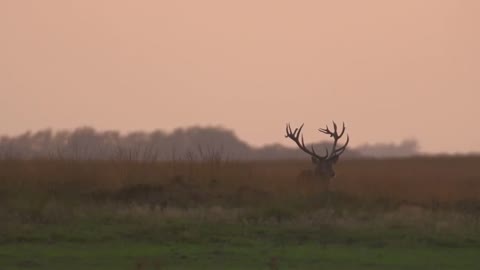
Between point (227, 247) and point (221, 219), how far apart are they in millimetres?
2966

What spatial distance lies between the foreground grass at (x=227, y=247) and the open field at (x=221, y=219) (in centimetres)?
2

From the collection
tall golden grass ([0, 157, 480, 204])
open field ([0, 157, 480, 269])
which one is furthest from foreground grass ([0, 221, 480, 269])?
tall golden grass ([0, 157, 480, 204])

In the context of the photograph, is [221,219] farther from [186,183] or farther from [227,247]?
[186,183]

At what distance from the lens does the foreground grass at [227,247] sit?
16.6 metres

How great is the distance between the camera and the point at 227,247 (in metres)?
18.6

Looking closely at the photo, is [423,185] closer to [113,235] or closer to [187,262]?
[113,235]

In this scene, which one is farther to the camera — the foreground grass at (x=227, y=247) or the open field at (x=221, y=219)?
the open field at (x=221, y=219)

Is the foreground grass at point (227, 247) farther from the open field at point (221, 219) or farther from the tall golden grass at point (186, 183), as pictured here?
the tall golden grass at point (186, 183)

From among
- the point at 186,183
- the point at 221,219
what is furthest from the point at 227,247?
the point at 186,183

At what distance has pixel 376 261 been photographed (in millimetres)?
17109

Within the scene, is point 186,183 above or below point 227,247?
above

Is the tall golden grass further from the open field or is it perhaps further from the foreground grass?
the foreground grass

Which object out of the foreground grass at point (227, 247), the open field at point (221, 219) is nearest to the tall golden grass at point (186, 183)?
the open field at point (221, 219)

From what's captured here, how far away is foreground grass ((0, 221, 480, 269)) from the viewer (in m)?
16.6
